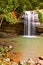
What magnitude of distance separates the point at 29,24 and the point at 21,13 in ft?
3.53

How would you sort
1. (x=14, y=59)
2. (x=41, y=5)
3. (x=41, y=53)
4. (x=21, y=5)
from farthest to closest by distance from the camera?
(x=41, y=5)
(x=21, y=5)
(x=41, y=53)
(x=14, y=59)

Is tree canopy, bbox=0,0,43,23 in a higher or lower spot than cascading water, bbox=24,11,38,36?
higher

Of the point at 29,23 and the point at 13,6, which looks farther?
the point at 29,23

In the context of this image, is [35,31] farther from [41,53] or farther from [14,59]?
[14,59]

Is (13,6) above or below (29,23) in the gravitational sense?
above

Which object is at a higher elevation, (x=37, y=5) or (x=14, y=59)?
(x=37, y=5)

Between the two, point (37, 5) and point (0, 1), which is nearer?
point (0, 1)

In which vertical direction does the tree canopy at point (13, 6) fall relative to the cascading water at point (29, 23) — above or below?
above

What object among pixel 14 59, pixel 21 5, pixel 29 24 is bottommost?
pixel 14 59

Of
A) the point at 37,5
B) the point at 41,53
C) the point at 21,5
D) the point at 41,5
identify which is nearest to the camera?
the point at 41,53

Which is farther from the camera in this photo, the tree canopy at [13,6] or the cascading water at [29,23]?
the cascading water at [29,23]

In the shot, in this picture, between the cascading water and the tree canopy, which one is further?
the cascading water

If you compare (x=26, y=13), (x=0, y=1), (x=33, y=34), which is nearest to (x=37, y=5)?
(x=26, y=13)

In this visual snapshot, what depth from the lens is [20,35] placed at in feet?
49.8
